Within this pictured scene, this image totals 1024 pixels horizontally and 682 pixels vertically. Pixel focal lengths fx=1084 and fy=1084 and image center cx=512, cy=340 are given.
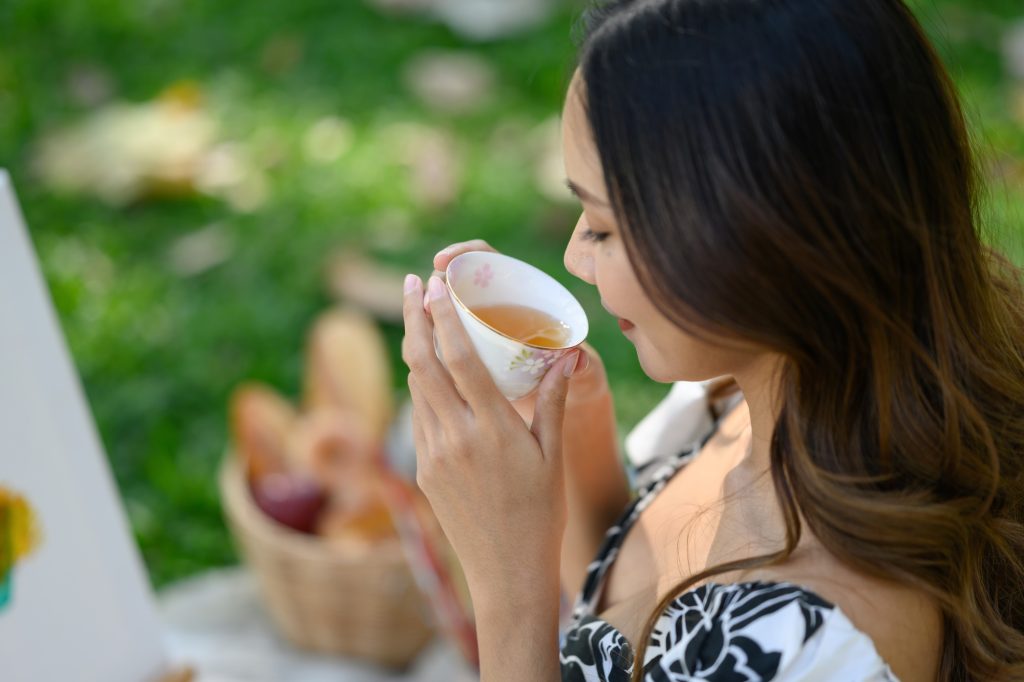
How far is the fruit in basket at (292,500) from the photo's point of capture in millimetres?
2102

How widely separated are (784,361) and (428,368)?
359 millimetres

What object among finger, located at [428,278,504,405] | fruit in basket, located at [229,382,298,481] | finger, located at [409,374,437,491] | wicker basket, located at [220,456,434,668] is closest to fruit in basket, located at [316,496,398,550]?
wicker basket, located at [220,456,434,668]

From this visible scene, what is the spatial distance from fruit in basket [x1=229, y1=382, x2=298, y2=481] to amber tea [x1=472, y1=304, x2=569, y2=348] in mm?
1081

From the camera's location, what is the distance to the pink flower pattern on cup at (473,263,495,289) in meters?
1.21

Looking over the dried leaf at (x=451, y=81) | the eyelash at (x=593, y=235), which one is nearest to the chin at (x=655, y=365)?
the eyelash at (x=593, y=235)

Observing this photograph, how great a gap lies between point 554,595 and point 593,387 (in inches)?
13.0

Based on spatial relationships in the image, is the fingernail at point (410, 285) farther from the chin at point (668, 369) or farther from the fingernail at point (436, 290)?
the chin at point (668, 369)

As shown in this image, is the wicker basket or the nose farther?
the wicker basket

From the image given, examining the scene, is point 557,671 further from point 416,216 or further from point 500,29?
point 500,29

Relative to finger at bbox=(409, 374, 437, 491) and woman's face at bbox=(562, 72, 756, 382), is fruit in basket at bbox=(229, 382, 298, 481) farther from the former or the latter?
woman's face at bbox=(562, 72, 756, 382)

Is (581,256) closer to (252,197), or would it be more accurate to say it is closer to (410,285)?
(410,285)

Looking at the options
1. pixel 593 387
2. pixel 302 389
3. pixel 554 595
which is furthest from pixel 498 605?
pixel 302 389

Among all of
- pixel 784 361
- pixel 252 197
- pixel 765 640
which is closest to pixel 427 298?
pixel 784 361

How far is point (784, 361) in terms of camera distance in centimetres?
106
